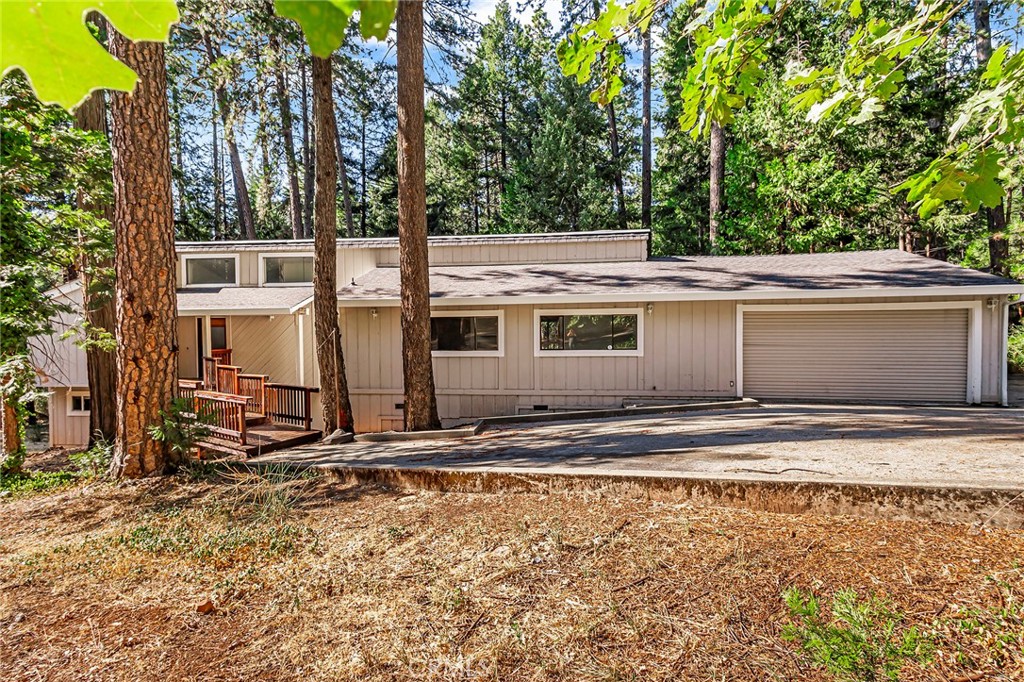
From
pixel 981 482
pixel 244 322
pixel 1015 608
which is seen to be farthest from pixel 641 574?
pixel 244 322

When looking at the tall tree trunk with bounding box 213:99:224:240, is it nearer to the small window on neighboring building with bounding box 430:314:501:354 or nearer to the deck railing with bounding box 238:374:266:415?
the deck railing with bounding box 238:374:266:415

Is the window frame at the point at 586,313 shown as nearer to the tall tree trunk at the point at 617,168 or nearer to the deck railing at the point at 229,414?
the deck railing at the point at 229,414

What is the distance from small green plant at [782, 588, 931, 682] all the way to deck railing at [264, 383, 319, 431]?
28.0ft

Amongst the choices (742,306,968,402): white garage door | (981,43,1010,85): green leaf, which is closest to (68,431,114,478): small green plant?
(981,43,1010,85): green leaf

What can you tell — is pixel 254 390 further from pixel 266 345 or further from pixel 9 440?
pixel 9 440

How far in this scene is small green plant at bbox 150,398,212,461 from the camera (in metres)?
5.18

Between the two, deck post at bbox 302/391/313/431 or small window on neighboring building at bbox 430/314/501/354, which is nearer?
deck post at bbox 302/391/313/431

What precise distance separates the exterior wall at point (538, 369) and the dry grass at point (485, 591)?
6.43m

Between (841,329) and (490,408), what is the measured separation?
23.7 ft

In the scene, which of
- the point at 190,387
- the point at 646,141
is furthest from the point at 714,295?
the point at 646,141

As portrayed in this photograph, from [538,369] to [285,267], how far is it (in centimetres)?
794

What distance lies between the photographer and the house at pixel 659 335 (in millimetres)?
9406

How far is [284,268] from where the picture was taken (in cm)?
1379

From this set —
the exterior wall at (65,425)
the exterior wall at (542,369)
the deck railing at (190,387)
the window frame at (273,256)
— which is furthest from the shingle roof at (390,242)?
the deck railing at (190,387)
